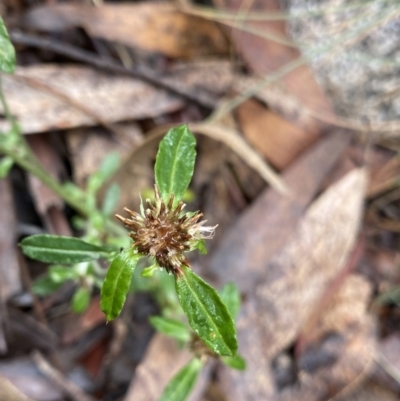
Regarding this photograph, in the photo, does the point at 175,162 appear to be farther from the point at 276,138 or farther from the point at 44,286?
the point at 276,138

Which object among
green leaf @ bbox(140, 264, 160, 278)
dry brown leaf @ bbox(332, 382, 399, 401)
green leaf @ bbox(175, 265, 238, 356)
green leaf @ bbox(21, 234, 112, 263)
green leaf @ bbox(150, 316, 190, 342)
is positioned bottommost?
dry brown leaf @ bbox(332, 382, 399, 401)

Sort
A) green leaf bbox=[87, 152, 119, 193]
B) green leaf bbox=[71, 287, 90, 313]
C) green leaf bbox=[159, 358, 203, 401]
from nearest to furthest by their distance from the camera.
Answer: green leaf bbox=[159, 358, 203, 401] → green leaf bbox=[71, 287, 90, 313] → green leaf bbox=[87, 152, 119, 193]

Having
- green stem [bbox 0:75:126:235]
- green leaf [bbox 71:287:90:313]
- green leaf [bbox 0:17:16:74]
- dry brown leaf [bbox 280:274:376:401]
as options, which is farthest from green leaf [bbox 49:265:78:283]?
dry brown leaf [bbox 280:274:376:401]

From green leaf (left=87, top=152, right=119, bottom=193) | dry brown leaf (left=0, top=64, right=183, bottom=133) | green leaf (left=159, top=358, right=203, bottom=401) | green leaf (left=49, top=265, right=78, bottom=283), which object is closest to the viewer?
green leaf (left=159, top=358, right=203, bottom=401)

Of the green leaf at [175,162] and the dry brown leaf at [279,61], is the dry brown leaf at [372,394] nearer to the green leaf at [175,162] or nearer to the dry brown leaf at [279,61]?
the dry brown leaf at [279,61]

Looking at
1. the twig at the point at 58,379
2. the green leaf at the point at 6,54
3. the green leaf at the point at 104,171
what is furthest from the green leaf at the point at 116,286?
the twig at the point at 58,379

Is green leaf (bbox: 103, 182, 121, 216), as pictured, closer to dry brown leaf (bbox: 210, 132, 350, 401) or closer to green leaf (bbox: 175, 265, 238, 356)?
dry brown leaf (bbox: 210, 132, 350, 401)
